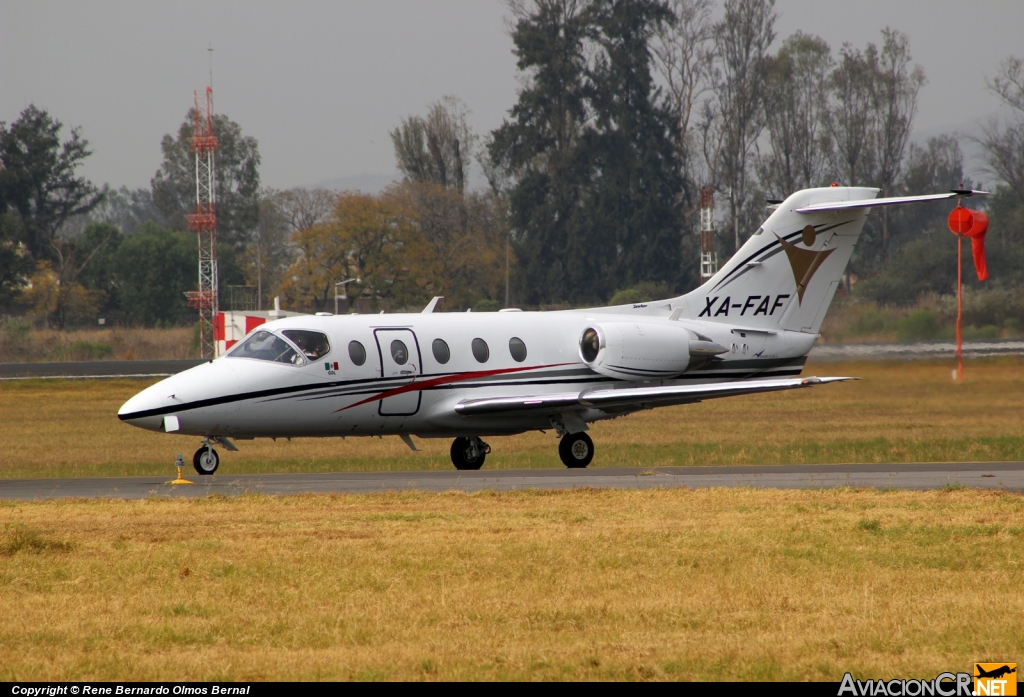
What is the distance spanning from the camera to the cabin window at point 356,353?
70.5 feet

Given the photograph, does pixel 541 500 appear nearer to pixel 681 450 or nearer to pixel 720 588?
pixel 720 588

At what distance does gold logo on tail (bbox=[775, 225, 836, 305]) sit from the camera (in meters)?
25.3

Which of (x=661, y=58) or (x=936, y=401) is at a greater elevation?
(x=661, y=58)

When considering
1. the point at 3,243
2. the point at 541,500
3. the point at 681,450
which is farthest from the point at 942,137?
the point at 541,500

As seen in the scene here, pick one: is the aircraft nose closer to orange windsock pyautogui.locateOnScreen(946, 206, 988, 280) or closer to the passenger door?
the passenger door

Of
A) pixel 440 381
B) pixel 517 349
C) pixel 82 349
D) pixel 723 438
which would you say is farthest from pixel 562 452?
pixel 82 349

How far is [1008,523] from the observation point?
44.1 feet

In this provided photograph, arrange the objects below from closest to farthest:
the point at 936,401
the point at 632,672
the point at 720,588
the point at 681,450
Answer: the point at 632,672 → the point at 720,588 → the point at 681,450 → the point at 936,401

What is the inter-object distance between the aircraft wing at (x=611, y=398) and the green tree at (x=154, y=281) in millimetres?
74369

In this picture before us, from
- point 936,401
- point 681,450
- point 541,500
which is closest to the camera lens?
point 541,500

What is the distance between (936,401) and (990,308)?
41.9ft

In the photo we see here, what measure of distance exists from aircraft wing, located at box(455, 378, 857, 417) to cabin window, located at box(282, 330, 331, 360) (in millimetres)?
2716

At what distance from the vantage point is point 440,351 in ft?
73.9

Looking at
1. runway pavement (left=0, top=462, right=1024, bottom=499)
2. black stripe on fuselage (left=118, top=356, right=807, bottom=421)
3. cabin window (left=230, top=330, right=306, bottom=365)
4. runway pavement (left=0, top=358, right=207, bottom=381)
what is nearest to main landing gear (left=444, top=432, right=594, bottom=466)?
black stripe on fuselage (left=118, top=356, right=807, bottom=421)
